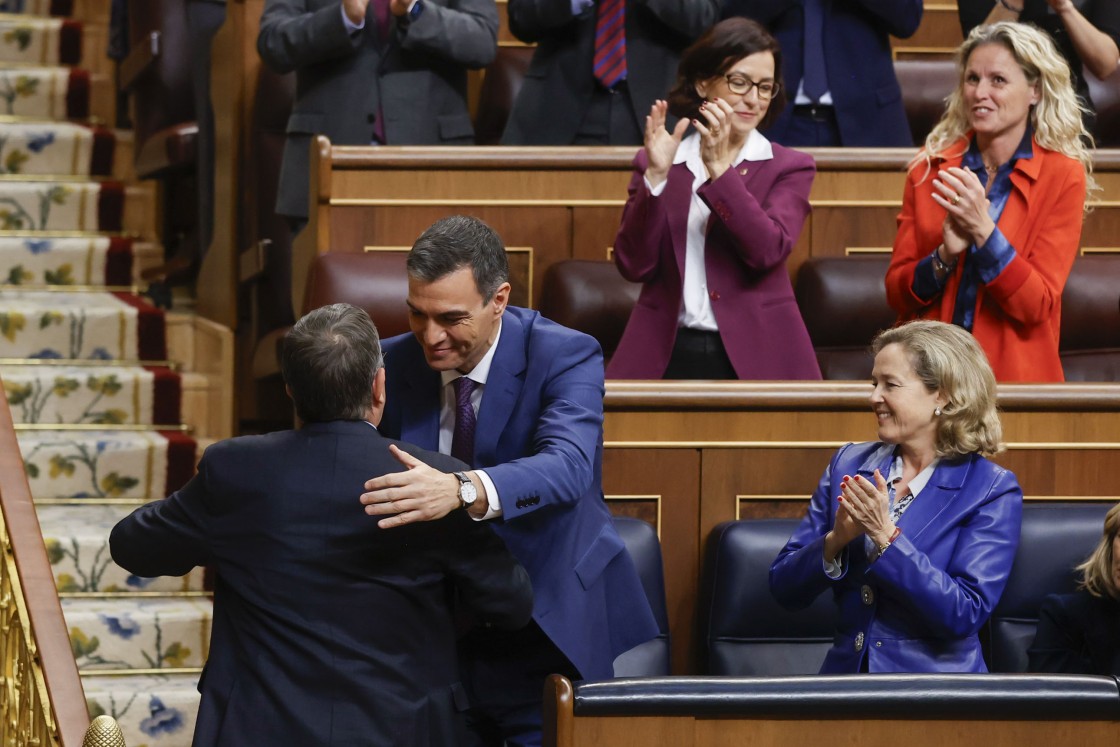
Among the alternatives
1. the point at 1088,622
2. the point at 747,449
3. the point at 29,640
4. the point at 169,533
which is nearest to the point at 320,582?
the point at 169,533

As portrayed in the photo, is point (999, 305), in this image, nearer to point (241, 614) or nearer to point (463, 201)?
point (463, 201)

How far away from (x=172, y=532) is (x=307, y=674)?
211 millimetres

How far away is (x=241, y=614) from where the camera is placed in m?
1.76

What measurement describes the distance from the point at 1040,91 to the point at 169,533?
5.59 ft

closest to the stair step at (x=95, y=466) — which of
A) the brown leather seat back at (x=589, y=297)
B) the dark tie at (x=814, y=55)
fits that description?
the brown leather seat back at (x=589, y=297)

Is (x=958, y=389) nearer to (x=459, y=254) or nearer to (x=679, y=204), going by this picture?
(x=459, y=254)

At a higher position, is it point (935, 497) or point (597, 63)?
point (597, 63)

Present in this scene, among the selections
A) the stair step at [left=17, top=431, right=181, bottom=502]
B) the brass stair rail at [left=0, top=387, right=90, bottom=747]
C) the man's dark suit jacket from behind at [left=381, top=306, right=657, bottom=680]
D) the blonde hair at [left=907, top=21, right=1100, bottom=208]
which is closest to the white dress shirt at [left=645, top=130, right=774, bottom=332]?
the blonde hair at [left=907, top=21, right=1100, bottom=208]

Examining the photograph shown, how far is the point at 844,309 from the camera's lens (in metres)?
3.26

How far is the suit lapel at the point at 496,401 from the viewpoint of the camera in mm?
1924

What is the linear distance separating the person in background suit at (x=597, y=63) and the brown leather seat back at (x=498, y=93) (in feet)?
1.57

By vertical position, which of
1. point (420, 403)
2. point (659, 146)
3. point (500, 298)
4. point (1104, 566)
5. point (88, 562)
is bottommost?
point (88, 562)

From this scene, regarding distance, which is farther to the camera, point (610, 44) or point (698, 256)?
point (610, 44)

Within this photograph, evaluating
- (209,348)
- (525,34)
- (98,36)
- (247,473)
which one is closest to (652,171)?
(525,34)
